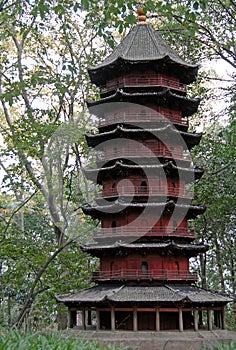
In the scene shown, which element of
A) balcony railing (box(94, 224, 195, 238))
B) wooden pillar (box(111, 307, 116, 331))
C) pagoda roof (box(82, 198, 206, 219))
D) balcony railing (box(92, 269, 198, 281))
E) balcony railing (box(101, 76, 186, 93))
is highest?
balcony railing (box(101, 76, 186, 93))

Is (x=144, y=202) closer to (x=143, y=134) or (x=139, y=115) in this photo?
(x=143, y=134)

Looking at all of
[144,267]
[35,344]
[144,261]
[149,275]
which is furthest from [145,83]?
[35,344]

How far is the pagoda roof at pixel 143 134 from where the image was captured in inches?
567

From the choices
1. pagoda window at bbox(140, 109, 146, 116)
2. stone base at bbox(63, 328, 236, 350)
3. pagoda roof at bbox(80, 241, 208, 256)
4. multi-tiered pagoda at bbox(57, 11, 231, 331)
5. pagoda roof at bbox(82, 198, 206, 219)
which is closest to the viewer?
stone base at bbox(63, 328, 236, 350)

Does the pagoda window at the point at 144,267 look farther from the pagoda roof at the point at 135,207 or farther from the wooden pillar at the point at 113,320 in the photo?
the pagoda roof at the point at 135,207

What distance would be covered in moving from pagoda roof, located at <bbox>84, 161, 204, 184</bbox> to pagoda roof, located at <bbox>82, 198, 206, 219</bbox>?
1.02m

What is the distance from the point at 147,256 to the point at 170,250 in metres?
0.75

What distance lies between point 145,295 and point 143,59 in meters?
7.92

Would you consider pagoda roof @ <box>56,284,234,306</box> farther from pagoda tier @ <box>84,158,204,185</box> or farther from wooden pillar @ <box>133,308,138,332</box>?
pagoda tier @ <box>84,158,204,185</box>

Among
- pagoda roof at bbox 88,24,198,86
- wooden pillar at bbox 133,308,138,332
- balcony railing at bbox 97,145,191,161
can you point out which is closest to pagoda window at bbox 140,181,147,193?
balcony railing at bbox 97,145,191,161

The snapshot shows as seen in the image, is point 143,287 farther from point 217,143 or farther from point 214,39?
point 214,39

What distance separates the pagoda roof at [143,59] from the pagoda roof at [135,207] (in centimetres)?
491

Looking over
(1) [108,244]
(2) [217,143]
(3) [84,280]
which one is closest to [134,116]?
(2) [217,143]

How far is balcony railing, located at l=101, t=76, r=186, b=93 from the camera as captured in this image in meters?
15.2
